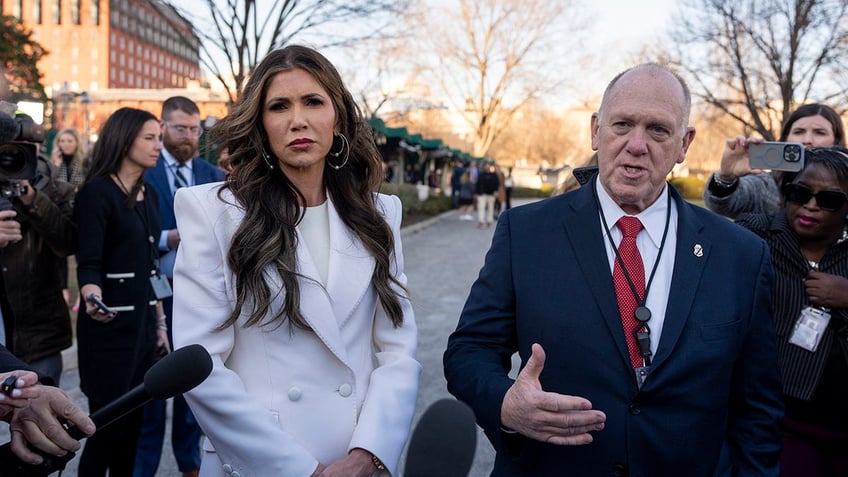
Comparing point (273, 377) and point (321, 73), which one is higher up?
point (321, 73)

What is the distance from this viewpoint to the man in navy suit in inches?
161

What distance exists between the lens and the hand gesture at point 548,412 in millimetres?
1863

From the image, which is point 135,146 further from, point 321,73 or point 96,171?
point 321,73

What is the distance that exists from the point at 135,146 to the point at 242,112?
5.64 ft

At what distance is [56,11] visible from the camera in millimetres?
107375

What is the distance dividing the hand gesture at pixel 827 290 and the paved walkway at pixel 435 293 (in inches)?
62.0

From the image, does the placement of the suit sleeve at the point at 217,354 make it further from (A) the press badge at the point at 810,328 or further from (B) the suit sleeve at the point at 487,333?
(A) the press badge at the point at 810,328

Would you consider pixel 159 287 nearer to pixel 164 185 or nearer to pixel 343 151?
pixel 164 185

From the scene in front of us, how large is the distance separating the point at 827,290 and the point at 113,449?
10.8ft

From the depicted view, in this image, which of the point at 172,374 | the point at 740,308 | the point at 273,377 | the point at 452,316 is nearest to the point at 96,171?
the point at 273,377

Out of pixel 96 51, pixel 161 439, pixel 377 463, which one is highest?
pixel 96 51

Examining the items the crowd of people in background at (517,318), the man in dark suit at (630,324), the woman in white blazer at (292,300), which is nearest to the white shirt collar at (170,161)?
the crowd of people in background at (517,318)

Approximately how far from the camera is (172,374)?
4.45ft

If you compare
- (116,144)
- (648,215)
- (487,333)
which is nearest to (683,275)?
(648,215)
